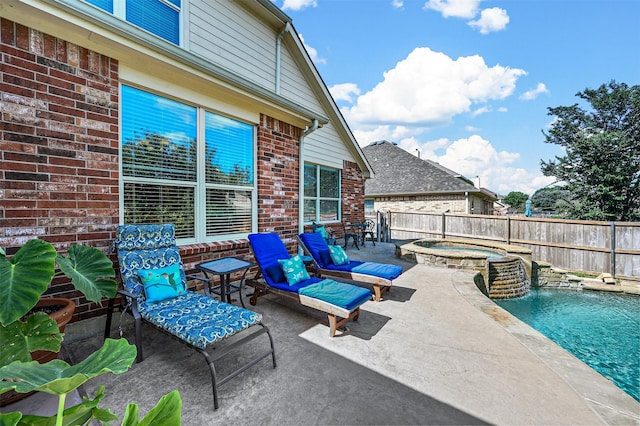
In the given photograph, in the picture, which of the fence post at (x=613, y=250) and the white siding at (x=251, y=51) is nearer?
the white siding at (x=251, y=51)

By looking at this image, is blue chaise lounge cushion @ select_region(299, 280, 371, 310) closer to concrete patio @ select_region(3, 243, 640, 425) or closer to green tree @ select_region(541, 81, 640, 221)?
concrete patio @ select_region(3, 243, 640, 425)

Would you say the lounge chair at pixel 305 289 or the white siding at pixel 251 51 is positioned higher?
the white siding at pixel 251 51

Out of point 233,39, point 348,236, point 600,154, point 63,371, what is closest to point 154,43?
point 233,39

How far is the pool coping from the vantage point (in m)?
1.96

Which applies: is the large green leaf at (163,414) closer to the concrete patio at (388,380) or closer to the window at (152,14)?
the concrete patio at (388,380)

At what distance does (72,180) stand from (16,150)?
0.49 metres

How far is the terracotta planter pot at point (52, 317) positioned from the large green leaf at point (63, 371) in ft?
4.85

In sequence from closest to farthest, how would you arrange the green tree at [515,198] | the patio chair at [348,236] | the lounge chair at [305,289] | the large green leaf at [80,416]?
the large green leaf at [80,416], the lounge chair at [305,289], the patio chair at [348,236], the green tree at [515,198]

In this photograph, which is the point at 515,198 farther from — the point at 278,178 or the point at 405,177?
the point at 278,178

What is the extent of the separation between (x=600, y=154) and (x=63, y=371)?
17641 mm

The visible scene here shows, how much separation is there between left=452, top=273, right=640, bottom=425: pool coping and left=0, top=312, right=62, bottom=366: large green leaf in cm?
381

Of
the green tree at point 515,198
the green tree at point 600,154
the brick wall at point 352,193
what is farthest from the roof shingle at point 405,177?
the green tree at point 515,198

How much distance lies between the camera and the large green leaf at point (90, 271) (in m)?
2.18

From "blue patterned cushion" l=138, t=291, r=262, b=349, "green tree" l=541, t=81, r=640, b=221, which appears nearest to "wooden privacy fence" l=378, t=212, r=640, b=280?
"green tree" l=541, t=81, r=640, b=221
